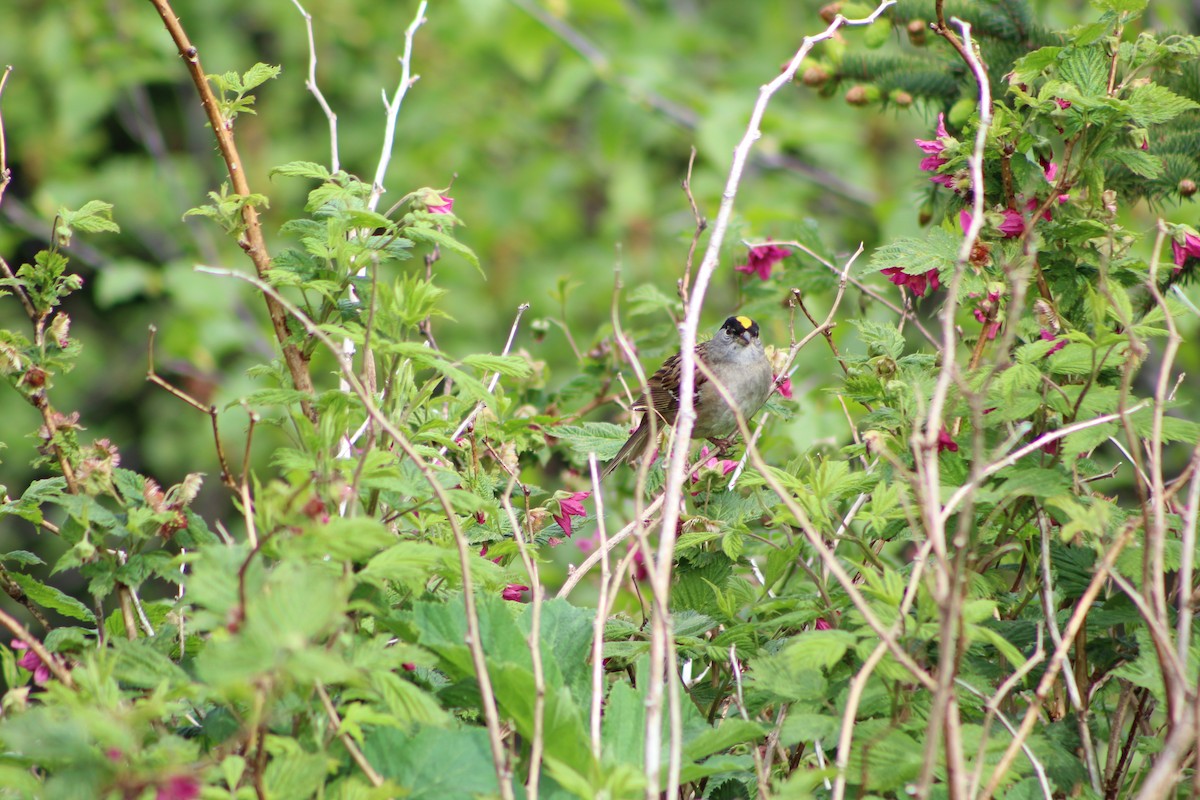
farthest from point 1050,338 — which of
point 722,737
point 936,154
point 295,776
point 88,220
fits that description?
point 88,220

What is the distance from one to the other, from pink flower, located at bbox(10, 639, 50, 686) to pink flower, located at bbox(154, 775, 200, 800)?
473mm

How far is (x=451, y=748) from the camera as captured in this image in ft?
5.05

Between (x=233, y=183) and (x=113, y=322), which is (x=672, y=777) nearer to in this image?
(x=233, y=183)

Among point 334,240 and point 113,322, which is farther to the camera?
point 113,322

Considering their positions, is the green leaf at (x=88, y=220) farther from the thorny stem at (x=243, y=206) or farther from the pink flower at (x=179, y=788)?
the pink flower at (x=179, y=788)

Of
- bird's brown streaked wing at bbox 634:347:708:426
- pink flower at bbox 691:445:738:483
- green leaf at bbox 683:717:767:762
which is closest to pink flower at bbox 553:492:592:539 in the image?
pink flower at bbox 691:445:738:483


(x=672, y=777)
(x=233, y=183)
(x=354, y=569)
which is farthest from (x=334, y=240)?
(x=672, y=777)

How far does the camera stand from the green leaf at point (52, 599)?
1.88 meters

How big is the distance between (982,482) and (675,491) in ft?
1.55

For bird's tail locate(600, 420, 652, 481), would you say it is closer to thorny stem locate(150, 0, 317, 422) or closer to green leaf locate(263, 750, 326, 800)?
thorny stem locate(150, 0, 317, 422)

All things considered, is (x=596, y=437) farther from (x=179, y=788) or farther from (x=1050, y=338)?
(x=179, y=788)

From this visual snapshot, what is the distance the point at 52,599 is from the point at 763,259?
71.3 inches

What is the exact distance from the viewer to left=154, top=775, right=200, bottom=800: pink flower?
1235 mm

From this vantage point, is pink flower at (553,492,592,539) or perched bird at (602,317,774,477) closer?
pink flower at (553,492,592,539)
